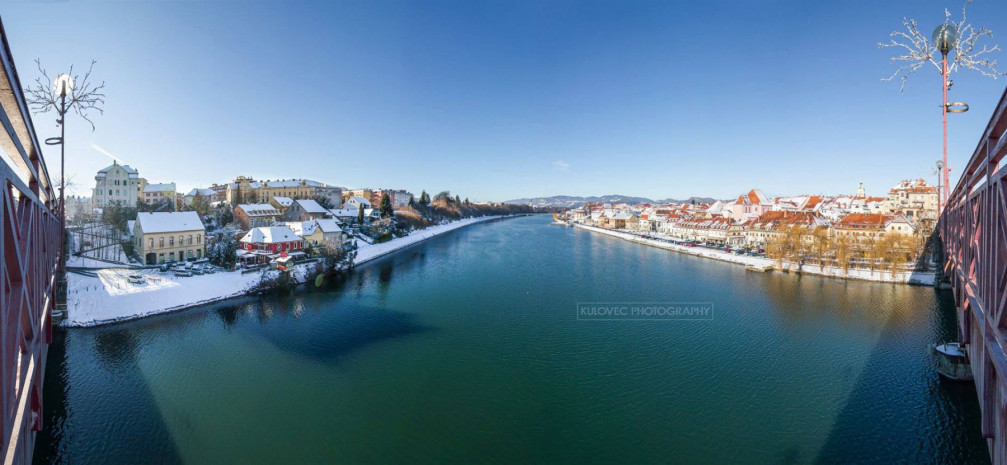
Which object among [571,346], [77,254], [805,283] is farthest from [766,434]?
[77,254]

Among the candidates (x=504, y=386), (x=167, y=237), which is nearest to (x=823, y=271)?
(x=504, y=386)

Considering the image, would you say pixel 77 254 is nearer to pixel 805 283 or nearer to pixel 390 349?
pixel 390 349

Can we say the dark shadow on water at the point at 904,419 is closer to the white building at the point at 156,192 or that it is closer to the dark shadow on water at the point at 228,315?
the dark shadow on water at the point at 228,315

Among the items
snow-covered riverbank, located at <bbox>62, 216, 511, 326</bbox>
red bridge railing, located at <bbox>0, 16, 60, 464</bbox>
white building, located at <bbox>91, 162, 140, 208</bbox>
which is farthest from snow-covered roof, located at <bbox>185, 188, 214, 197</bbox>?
red bridge railing, located at <bbox>0, 16, 60, 464</bbox>

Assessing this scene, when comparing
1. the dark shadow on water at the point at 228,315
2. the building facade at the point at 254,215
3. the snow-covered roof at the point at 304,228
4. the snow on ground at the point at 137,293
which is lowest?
the dark shadow on water at the point at 228,315

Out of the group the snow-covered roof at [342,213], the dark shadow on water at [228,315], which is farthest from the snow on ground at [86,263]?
the snow-covered roof at [342,213]

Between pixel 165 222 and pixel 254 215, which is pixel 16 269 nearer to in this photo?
pixel 165 222
